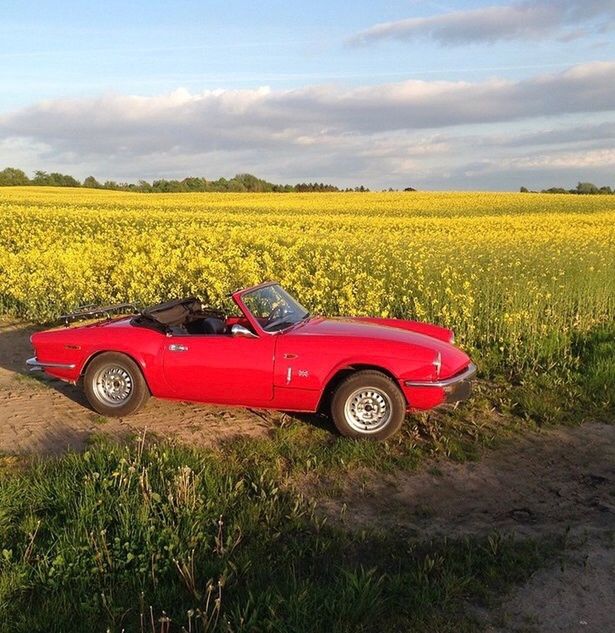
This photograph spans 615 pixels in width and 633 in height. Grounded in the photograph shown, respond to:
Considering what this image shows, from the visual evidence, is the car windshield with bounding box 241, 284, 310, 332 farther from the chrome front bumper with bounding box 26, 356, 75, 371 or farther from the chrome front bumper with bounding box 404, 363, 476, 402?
the chrome front bumper with bounding box 26, 356, 75, 371

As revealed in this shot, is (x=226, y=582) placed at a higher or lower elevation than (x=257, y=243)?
lower

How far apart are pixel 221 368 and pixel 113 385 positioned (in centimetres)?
125

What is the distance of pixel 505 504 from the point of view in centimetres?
445

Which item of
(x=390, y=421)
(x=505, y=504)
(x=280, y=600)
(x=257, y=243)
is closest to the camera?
(x=280, y=600)

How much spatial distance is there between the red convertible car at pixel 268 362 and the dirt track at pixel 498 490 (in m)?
0.39

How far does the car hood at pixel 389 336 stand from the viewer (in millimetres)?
5480

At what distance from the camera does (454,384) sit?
5422 millimetres

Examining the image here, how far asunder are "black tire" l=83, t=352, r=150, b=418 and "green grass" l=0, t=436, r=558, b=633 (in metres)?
1.68

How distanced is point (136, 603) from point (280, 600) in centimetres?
74

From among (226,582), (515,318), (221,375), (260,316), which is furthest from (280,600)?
(515,318)

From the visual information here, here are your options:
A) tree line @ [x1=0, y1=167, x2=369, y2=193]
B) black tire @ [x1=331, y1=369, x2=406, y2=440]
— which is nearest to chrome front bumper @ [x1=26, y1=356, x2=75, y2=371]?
black tire @ [x1=331, y1=369, x2=406, y2=440]

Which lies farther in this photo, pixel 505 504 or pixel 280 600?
pixel 505 504

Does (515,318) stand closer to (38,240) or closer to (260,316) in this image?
(260,316)

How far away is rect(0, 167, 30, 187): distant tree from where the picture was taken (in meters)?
79.2
